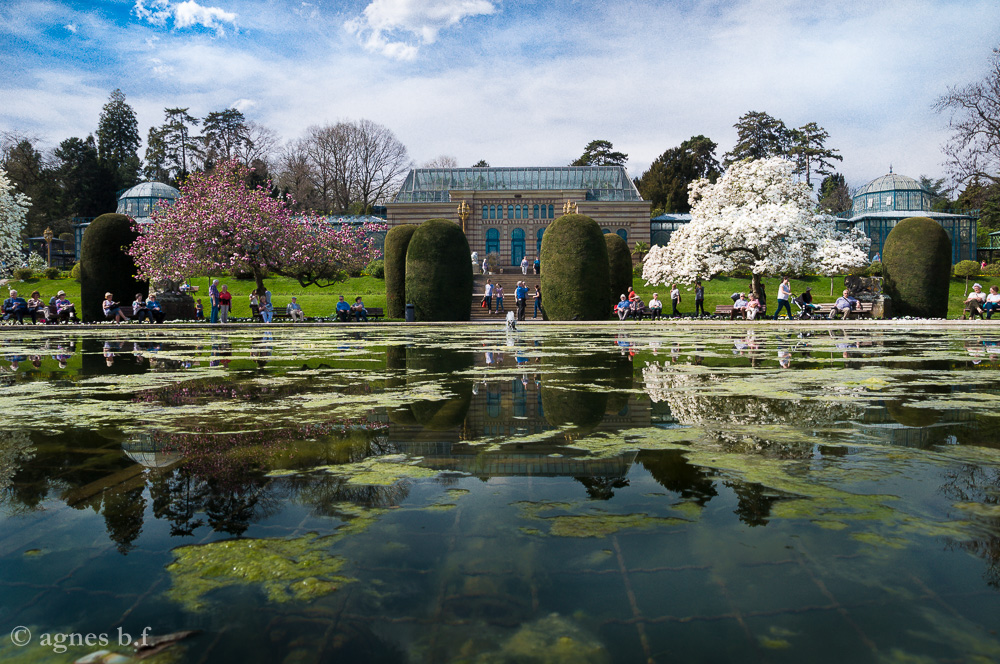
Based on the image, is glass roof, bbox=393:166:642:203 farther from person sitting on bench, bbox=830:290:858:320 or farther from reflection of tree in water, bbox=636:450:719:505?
reflection of tree in water, bbox=636:450:719:505

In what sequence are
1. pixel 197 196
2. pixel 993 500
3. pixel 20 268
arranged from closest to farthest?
1. pixel 993 500
2. pixel 197 196
3. pixel 20 268

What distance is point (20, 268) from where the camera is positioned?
4303 centimetres

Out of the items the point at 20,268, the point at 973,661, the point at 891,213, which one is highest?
the point at 891,213

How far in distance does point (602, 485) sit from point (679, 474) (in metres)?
0.43

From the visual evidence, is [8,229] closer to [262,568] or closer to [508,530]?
[262,568]

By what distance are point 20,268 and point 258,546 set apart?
5212cm

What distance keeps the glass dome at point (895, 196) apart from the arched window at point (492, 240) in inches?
A: 1215

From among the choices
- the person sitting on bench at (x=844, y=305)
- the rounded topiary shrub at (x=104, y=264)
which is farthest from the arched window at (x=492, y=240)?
the person sitting on bench at (x=844, y=305)

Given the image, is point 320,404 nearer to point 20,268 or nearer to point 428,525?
point 428,525

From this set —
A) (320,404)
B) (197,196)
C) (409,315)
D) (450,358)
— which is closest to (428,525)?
(320,404)

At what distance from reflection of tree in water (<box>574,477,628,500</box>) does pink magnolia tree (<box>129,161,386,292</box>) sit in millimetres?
27158

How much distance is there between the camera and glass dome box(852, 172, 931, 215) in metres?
52.3

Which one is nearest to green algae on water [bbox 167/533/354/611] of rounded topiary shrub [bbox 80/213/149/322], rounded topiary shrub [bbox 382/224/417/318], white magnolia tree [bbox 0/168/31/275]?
rounded topiary shrub [bbox 382/224/417/318]

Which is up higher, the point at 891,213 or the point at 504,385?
the point at 891,213
